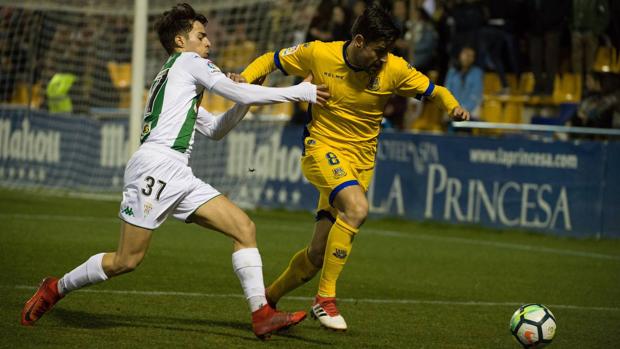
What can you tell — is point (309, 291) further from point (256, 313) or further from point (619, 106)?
point (619, 106)

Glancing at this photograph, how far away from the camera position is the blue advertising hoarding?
613 inches

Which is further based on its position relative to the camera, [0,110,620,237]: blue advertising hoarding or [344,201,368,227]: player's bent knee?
[0,110,620,237]: blue advertising hoarding

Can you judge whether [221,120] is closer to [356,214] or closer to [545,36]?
[356,214]

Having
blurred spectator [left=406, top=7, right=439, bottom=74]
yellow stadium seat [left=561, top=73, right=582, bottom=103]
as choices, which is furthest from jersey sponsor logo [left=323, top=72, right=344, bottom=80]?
blurred spectator [left=406, top=7, right=439, bottom=74]

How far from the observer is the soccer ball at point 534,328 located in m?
7.13

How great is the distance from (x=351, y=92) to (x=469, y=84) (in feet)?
32.0

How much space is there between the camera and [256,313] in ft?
23.2

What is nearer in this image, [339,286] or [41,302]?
[41,302]

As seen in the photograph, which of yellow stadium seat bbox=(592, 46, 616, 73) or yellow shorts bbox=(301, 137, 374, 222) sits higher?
yellow stadium seat bbox=(592, 46, 616, 73)

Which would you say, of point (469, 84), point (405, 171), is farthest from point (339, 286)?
point (469, 84)

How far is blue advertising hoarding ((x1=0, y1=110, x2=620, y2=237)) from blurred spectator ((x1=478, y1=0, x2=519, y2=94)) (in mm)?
2516

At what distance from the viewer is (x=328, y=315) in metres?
7.53

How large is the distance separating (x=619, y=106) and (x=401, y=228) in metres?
3.89

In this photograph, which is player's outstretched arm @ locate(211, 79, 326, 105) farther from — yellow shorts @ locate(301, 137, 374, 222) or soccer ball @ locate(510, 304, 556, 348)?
soccer ball @ locate(510, 304, 556, 348)
